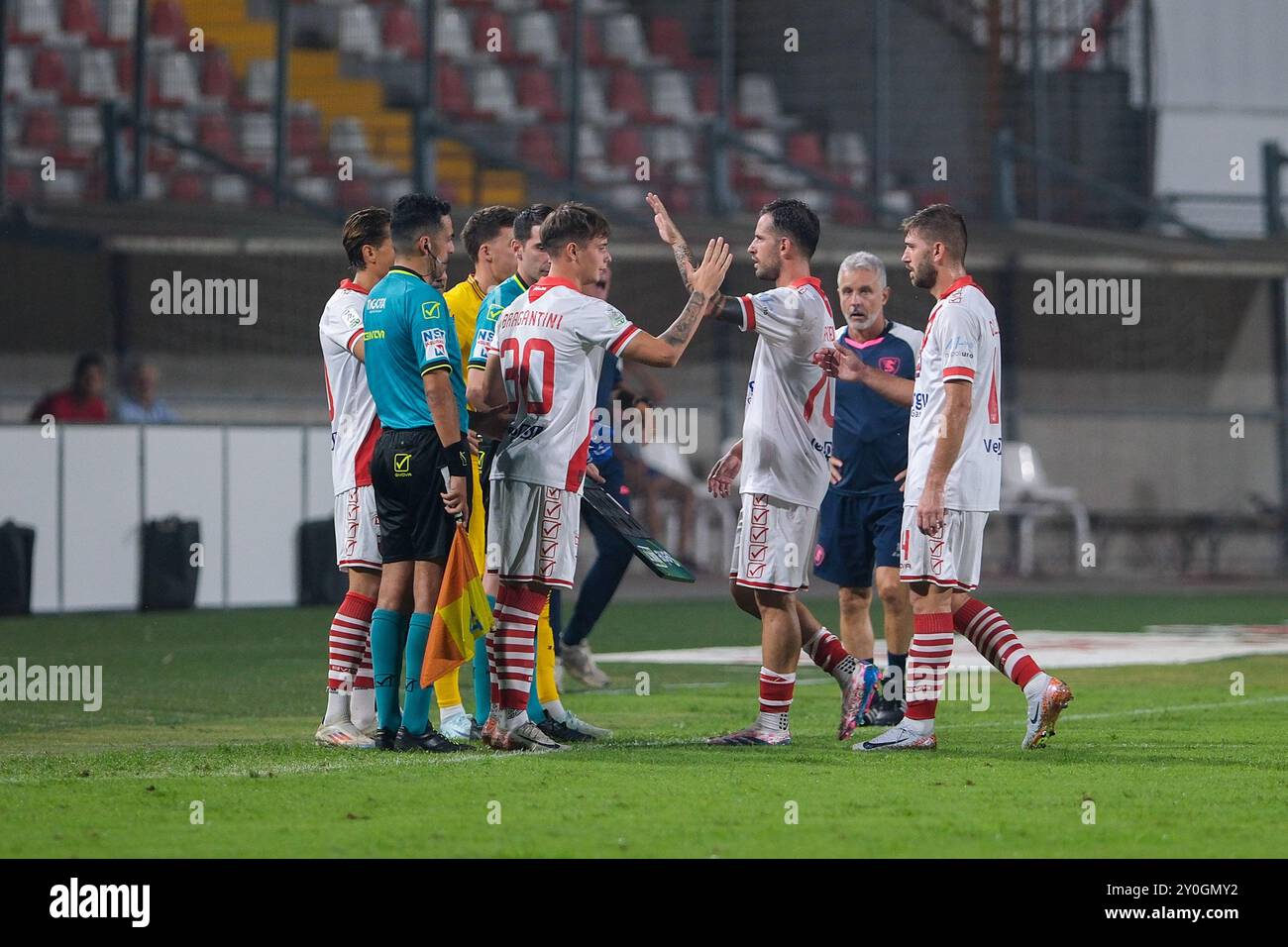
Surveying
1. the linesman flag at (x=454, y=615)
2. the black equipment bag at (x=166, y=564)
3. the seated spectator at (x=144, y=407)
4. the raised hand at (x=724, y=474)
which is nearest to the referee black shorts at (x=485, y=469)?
the linesman flag at (x=454, y=615)

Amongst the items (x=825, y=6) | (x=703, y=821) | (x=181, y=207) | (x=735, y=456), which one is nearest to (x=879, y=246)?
(x=825, y=6)

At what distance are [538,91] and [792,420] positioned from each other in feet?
61.5

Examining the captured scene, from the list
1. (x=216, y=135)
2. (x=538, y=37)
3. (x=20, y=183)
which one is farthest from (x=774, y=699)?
(x=538, y=37)

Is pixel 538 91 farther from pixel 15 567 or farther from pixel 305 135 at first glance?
pixel 15 567

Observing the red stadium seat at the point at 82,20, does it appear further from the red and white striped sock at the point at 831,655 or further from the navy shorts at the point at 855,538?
the red and white striped sock at the point at 831,655

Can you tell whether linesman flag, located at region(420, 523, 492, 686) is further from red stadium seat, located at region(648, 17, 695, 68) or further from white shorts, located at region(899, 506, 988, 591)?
red stadium seat, located at region(648, 17, 695, 68)

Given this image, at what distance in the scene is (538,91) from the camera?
26.4 metres

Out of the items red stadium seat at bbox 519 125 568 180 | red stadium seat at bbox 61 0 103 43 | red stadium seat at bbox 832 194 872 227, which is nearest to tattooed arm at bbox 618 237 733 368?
red stadium seat at bbox 832 194 872 227

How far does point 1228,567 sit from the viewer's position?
81.9ft

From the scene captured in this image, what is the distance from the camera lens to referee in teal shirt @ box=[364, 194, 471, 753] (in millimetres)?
8047

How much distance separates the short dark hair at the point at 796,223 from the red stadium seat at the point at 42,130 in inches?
643

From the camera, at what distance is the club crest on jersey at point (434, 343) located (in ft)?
25.8
